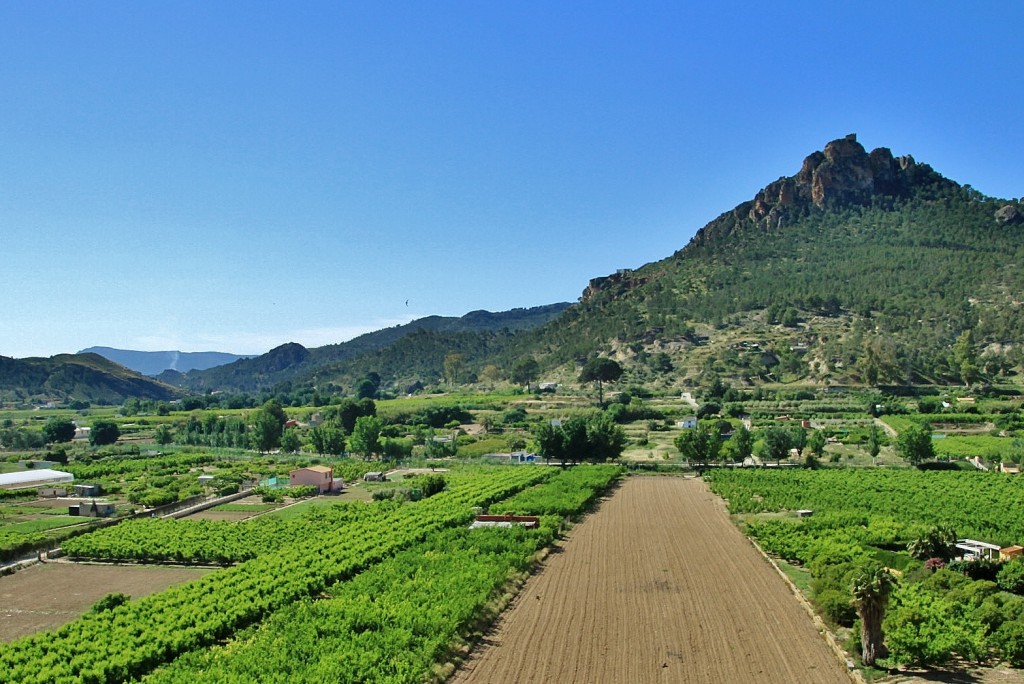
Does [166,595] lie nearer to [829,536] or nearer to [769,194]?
[829,536]

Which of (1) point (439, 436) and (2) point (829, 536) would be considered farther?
(1) point (439, 436)

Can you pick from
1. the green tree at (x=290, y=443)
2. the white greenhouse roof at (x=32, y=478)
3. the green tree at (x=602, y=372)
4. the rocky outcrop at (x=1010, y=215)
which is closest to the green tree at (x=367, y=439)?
the green tree at (x=290, y=443)

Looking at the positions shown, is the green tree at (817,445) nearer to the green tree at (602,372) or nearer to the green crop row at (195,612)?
the green crop row at (195,612)

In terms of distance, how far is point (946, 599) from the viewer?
2664cm

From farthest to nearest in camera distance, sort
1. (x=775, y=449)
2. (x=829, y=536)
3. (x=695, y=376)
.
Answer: (x=695, y=376), (x=775, y=449), (x=829, y=536)

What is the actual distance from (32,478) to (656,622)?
2319 inches

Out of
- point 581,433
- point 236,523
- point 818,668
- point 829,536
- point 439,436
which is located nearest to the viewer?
point 818,668

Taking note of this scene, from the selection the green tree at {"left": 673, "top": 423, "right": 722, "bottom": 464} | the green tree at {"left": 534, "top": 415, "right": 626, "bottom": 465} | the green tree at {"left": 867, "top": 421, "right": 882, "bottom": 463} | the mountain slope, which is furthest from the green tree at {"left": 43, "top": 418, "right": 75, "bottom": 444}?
the green tree at {"left": 867, "top": 421, "right": 882, "bottom": 463}

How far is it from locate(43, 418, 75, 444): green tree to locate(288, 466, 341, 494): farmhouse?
57.5 metres

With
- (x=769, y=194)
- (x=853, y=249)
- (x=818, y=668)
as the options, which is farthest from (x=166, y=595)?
(x=769, y=194)

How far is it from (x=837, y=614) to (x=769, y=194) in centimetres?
18544

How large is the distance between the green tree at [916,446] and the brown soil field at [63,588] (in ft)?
183

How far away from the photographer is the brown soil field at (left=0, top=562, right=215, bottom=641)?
2786 cm

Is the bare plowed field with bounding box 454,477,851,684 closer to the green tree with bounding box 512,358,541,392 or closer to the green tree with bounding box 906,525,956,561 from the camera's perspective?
the green tree with bounding box 906,525,956,561
